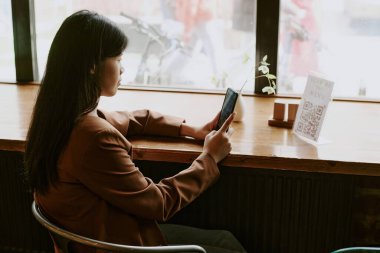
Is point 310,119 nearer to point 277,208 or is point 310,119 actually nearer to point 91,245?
point 277,208

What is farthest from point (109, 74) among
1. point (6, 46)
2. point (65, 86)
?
point (6, 46)

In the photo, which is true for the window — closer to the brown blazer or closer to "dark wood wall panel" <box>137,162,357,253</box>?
"dark wood wall panel" <box>137,162,357,253</box>

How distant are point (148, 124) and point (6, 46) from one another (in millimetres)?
1462

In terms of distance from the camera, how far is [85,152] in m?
1.24

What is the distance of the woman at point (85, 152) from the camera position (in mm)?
1251

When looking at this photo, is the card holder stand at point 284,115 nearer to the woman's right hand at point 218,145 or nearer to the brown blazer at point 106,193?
the woman's right hand at point 218,145

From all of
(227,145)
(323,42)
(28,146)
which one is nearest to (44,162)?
(28,146)

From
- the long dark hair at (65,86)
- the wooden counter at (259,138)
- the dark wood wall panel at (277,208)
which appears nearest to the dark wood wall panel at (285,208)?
the dark wood wall panel at (277,208)

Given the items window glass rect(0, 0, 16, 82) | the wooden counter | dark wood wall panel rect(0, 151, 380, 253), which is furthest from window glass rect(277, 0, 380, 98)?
window glass rect(0, 0, 16, 82)

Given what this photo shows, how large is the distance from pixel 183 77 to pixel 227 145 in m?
1.18

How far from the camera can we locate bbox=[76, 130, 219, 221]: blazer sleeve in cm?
124

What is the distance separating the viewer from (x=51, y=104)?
1280mm

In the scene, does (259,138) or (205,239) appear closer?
(205,239)

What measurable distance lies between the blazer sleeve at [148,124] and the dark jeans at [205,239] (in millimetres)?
329
